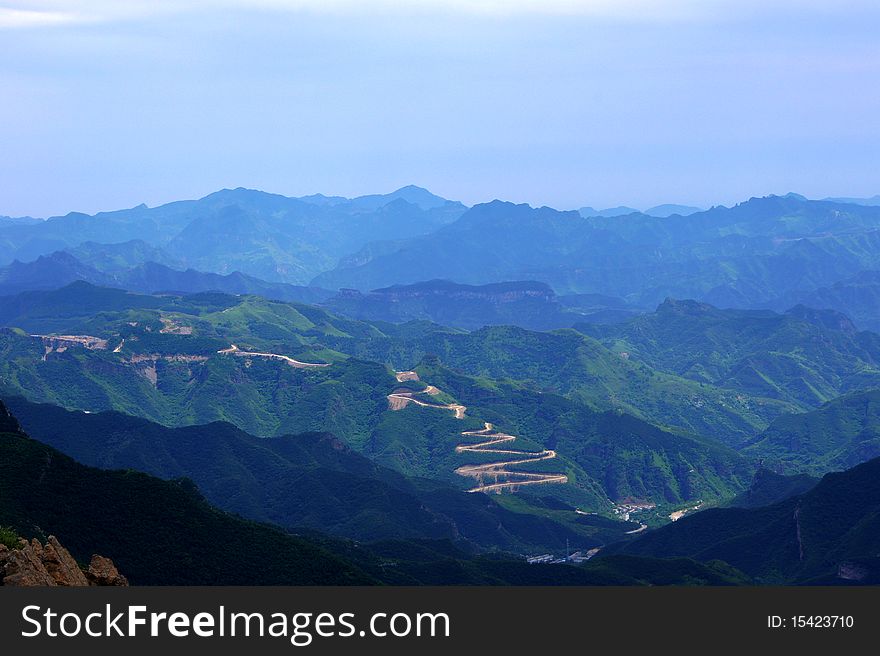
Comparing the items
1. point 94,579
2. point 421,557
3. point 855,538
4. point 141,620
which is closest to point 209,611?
point 141,620

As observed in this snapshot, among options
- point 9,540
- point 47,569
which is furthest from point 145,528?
point 47,569

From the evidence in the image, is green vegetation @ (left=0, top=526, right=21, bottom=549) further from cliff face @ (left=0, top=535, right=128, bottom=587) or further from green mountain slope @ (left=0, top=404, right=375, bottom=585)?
green mountain slope @ (left=0, top=404, right=375, bottom=585)

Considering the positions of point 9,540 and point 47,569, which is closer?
point 47,569

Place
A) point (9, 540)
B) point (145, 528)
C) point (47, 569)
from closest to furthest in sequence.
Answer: point (47, 569) → point (9, 540) → point (145, 528)

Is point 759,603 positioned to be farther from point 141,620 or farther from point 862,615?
point 141,620

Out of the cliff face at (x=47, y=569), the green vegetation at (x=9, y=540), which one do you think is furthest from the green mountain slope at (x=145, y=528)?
the green vegetation at (x=9, y=540)

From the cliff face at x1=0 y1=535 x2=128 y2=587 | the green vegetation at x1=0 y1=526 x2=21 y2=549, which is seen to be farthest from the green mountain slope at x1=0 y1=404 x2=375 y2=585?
the green vegetation at x1=0 y1=526 x2=21 y2=549

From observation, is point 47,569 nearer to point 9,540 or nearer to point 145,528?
point 9,540

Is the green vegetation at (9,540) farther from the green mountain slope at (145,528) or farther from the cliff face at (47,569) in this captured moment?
the green mountain slope at (145,528)

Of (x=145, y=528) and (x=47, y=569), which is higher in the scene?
(x=145, y=528)

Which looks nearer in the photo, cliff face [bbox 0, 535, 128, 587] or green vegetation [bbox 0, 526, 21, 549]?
cliff face [bbox 0, 535, 128, 587]
